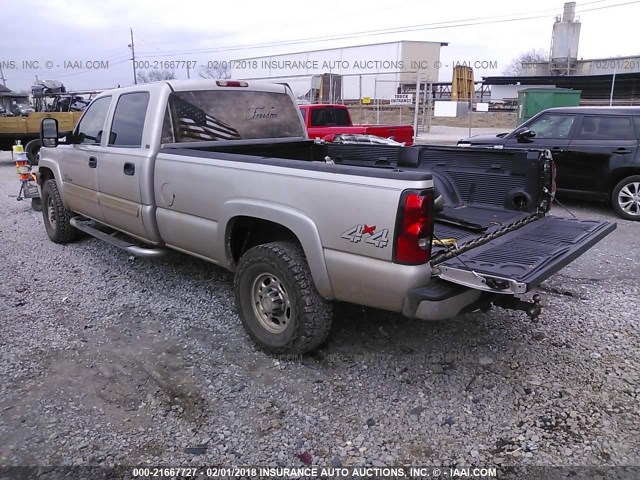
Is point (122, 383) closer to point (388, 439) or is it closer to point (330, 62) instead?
point (388, 439)

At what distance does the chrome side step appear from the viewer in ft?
15.8

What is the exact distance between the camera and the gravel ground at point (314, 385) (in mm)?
2883

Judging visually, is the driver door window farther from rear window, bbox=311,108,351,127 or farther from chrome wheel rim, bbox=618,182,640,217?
rear window, bbox=311,108,351,127

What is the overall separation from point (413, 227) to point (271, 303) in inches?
51.5

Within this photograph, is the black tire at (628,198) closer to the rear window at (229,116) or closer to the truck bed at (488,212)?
the truck bed at (488,212)

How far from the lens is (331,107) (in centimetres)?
1287

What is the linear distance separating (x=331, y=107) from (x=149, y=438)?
1087 centimetres

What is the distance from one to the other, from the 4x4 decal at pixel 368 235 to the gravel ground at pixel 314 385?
1029 millimetres

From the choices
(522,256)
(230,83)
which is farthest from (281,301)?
(230,83)

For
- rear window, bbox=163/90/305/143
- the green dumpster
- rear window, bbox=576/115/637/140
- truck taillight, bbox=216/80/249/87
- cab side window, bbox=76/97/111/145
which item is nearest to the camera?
rear window, bbox=163/90/305/143

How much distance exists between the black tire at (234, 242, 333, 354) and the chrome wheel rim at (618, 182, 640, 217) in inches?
265

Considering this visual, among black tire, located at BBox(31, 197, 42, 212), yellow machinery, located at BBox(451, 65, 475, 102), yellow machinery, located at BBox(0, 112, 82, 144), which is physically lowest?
black tire, located at BBox(31, 197, 42, 212)

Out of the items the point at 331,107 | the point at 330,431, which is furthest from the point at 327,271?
the point at 331,107

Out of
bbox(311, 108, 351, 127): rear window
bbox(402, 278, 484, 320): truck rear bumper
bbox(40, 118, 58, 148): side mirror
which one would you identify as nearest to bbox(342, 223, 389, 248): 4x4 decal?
bbox(402, 278, 484, 320): truck rear bumper
